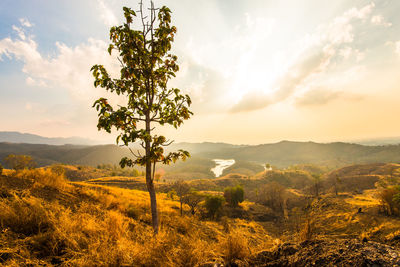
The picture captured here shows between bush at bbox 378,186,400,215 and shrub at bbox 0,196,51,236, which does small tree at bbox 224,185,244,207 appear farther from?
shrub at bbox 0,196,51,236

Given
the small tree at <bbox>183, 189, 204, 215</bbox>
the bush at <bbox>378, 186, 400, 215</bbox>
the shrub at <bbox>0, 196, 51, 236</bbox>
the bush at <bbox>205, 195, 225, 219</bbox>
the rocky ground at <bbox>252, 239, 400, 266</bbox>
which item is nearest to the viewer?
the rocky ground at <bbox>252, 239, 400, 266</bbox>

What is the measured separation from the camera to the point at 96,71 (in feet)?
13.8

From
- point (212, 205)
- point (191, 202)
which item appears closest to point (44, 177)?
point (191, 202)

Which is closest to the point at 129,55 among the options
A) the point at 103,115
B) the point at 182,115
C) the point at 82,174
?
the point at 103,115

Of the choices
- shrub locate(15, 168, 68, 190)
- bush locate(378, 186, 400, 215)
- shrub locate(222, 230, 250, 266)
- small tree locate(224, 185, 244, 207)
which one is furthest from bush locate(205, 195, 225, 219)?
shrub locate(222, 230, 250, 266)

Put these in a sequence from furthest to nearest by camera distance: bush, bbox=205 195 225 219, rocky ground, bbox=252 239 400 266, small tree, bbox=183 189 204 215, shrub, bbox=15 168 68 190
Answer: bush, bbox=205 195 225 219
small tree, bbox=183 189 204 215
shrub, bbox=15 168 68 190
rocky ground, bbox=252 239 400 266

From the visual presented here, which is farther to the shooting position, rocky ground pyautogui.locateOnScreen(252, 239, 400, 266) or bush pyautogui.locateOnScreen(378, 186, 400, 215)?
bush pyautogui.locateOnScreen(378, 186, 400, 215)

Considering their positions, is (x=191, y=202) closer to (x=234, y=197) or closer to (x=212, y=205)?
→ (x=212, y=205)

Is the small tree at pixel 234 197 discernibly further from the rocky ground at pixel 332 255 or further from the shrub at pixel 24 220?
the shrub at pixel 24 220

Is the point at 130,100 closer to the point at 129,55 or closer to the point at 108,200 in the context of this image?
the point at 129,55

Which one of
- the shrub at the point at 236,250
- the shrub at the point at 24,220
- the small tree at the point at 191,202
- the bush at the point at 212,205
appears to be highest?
the shrub at the point at 24,220

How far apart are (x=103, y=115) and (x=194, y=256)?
3.52m

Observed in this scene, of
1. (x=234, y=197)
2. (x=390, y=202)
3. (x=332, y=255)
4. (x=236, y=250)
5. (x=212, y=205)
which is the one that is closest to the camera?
(x=332, y=255)

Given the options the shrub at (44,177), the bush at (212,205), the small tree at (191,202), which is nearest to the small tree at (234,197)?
the small tree at (191,202)
